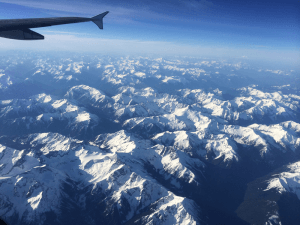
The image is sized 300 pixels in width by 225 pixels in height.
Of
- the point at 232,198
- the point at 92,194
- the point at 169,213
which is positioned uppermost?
the point at 169,213

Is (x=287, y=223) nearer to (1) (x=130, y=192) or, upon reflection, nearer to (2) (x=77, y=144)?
(1) (x=130, y=192)

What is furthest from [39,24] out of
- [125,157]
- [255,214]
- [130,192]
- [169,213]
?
[255,214]

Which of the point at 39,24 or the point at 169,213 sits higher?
the point at 39,24

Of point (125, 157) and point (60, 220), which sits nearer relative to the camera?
point (60, 220)

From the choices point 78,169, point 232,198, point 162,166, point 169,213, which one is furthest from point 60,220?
point 232,198

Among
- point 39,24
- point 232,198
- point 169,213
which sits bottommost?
point 232,198

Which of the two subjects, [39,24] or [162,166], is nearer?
[39,24]

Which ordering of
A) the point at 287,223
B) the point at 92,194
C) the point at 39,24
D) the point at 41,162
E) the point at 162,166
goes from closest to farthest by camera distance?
the point at 39,24 → the point at 287,223 → the point at 92,194 → the point at 41,162 → the point at 162,166

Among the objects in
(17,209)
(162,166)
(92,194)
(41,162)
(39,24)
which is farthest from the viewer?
(162,166)

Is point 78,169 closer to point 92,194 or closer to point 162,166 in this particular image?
point 92,194
